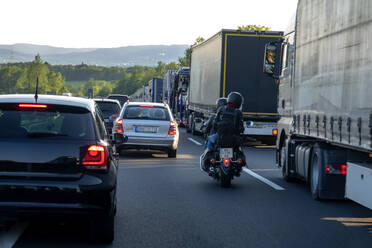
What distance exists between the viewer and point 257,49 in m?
23.3

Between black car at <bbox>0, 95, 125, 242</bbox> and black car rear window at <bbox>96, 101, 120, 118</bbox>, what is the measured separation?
711 inches

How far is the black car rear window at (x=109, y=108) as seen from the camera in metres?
24.9

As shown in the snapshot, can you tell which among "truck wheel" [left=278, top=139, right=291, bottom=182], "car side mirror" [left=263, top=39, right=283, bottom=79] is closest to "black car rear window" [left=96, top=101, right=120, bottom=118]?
"car side mirror" [left=263, top=39, right=283, bottom=79]

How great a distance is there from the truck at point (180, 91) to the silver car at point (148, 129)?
17.7 metres

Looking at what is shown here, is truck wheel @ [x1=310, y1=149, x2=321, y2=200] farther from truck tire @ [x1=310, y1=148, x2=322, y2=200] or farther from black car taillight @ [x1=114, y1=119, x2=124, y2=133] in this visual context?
black car taillight @ [x1=114, y1=119, x2=124, y2=133]

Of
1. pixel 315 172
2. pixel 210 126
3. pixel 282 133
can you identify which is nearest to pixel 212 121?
pixel 210 126

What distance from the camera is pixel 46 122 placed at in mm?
6652

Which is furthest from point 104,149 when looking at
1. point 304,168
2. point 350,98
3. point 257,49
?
A: point 257,49

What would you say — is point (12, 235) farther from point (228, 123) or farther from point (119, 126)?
point (119, 126)

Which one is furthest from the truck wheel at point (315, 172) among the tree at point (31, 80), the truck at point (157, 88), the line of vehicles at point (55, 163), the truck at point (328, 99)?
the tree at point (31, 80)

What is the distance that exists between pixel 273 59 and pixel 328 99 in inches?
192

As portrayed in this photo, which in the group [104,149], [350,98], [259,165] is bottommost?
[259,165]

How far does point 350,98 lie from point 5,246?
170 inches

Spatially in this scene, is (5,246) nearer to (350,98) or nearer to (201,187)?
(350,98)
